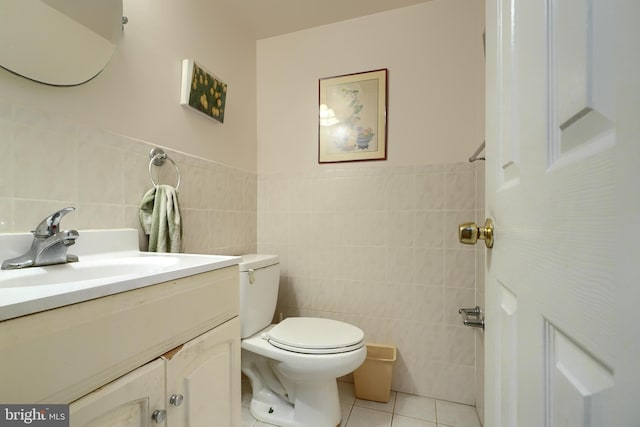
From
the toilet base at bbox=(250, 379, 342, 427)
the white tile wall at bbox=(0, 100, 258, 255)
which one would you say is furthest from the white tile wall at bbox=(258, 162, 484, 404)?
the white tile wall at bbox=(0, 100, 258, 255)

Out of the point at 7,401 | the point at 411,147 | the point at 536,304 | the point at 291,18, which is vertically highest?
the point at 291,18

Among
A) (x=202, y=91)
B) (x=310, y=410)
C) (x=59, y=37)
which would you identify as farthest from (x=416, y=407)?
(x=59, y=37)

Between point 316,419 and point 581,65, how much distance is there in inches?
57.9

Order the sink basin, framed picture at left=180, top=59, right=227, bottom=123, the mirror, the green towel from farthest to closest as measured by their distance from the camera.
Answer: framed picture at left=180, top=59, right=227, bottom=123 < the green towel < the mirror < the sink basin

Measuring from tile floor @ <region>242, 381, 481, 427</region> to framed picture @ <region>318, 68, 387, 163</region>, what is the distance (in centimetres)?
134

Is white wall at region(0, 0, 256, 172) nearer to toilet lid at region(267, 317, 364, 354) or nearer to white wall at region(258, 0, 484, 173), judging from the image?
white wall at region(258, 0, 484, 173)

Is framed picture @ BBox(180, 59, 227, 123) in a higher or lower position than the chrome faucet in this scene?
higher

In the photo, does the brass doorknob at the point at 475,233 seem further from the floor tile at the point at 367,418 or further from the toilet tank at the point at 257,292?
the floor tile at the point at 367,418

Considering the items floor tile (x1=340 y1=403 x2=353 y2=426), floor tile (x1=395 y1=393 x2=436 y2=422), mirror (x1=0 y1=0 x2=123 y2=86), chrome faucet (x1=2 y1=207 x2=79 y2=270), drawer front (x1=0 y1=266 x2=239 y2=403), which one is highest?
mirror (x1=0 y1=0 x2=123 y2=86)

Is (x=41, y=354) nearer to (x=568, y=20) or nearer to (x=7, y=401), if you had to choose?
(x=7, y=401)

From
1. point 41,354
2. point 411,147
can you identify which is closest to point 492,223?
point 41,354

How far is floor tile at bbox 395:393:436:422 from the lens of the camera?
4.58 ft

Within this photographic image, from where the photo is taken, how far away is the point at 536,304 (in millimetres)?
358

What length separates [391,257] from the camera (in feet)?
5.27
